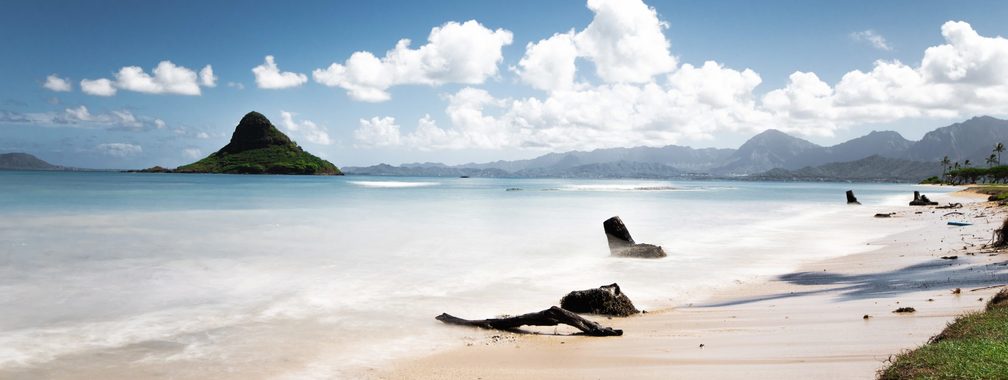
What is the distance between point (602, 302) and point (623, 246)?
9806 mm

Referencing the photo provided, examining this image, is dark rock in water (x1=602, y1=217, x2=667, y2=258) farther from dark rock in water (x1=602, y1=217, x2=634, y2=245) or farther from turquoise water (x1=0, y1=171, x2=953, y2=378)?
turquoise water (x1=0, y1=171, x2=953, y2=378)

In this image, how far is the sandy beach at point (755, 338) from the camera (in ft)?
22.0

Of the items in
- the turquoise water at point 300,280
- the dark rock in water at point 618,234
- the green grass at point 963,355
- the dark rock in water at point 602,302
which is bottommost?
the turquoise water at point 300,280

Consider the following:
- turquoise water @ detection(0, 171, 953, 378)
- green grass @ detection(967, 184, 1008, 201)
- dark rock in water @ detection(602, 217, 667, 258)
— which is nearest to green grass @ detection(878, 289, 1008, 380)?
turquoise water @ detection(0, 171, 953, 378)

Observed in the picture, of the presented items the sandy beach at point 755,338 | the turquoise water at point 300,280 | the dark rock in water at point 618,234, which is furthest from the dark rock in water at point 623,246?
the sandy beach at point 755,338

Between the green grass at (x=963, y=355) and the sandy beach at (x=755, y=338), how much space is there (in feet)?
1.33

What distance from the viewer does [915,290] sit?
11.0 metres

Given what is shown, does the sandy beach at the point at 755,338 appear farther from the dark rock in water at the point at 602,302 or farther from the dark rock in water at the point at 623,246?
the dark rock in water at the point at 623,246

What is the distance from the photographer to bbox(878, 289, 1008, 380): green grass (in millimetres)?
4648

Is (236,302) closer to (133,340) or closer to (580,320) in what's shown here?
(133,340)

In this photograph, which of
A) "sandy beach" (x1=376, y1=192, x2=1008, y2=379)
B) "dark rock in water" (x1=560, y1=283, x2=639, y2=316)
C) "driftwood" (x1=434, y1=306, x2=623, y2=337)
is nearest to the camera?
"sandy beach" (x1=376, y1=192, x2=1008, y2=379)

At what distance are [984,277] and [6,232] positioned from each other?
36434 mm

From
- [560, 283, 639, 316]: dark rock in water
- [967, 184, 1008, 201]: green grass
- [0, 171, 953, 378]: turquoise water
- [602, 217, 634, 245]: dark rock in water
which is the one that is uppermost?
[967, 184, 1008, 201]: green grass

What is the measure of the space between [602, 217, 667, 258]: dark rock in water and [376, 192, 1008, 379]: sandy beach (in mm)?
6325
